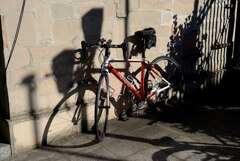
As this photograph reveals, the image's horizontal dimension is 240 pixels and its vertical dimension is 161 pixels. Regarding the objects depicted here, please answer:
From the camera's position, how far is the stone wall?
425cm

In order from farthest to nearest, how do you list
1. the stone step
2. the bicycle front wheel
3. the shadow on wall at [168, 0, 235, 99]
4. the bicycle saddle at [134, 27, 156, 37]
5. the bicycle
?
the shadow on wall at [168, 0, 235, 99], the bicycle saddle at [134, 27, 156, 37], the bicycle, the bicycle front wheel, the stone step

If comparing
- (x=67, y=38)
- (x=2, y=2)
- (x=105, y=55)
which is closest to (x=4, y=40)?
(x=2, y=2)

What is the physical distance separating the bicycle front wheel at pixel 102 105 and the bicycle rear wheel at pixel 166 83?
2.57 feet

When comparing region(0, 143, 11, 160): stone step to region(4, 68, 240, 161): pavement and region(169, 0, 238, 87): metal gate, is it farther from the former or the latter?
region(169, 0, 238, 87): metal gate

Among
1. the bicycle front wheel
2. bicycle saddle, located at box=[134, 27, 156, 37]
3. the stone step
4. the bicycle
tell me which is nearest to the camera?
the stone step

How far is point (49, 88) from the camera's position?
4.67 meters

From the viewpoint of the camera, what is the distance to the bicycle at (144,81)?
4.72 metres

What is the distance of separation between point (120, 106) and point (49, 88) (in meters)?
1.42

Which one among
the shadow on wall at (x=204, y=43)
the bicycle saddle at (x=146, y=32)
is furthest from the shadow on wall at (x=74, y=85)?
the shadow on wall at (x=204, y=43)

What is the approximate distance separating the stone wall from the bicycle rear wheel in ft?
2.16

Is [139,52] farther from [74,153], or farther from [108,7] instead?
[74,153]

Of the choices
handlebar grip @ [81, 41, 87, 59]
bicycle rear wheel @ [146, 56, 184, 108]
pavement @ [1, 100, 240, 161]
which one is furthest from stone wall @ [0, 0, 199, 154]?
bicycle rear wheel @ [146, 56, 184, 108]

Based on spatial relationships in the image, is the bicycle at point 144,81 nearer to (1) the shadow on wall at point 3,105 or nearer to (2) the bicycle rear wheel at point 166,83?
(2) the bicycle rear wheel at point 166,83

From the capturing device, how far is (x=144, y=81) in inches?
211
